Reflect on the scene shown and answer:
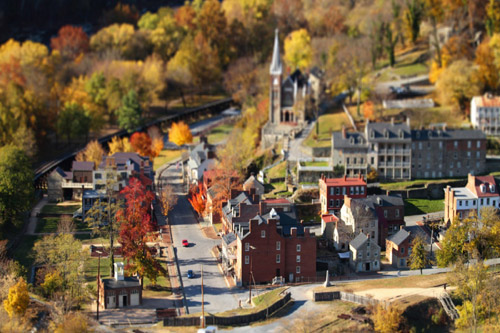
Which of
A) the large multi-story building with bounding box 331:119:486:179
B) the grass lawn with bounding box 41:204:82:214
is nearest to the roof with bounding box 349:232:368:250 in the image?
the large multi-story building with bounding box 331:119:486:179

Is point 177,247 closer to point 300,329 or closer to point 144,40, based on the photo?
point 300,329

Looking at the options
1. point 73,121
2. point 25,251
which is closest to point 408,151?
point 25,251

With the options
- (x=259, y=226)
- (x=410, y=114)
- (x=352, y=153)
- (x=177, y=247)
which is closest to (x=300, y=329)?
(x=259, y=226)

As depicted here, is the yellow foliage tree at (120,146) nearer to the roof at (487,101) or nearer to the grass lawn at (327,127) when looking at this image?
the grass lawn at (327,127)

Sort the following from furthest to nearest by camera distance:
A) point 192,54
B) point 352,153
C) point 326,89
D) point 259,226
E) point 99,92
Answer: point 192,54 → point 99,92 → point 326,89 → point 352,153 → point 259,226

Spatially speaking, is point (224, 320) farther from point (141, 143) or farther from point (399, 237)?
point (141, 143)
